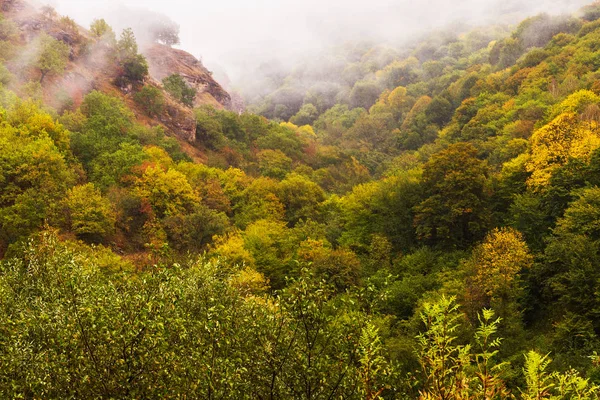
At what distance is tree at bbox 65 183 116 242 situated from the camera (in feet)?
119

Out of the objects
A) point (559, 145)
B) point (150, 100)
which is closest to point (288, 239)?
point (559, 145)

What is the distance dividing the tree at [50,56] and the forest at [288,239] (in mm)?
323

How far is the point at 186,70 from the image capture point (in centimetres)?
10144

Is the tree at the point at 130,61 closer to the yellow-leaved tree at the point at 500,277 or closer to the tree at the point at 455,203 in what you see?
the tree at the point at 455,203

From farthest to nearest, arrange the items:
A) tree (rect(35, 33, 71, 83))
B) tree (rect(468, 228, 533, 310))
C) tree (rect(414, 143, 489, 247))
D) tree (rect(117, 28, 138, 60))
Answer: tree (rect(117, 28, 138, 60))
tree (rect(35, 33, 71, 83))
tree (rect(414, 143, 489, 247))
tree (rect(468, 228, 533, 310))

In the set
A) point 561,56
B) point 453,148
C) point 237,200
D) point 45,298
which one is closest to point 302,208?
point 237,200

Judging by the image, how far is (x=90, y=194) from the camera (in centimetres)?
3847

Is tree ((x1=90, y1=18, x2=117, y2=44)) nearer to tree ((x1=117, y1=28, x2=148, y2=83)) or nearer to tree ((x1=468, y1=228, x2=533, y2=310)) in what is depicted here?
tree ((x1=117, y1=28, x2=148, y2=83))

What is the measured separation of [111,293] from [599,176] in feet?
116

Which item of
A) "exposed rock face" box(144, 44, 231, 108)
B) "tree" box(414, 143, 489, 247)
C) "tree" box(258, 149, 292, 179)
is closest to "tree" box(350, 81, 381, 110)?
"exposed rock face" box(144, 44, 231, 108)

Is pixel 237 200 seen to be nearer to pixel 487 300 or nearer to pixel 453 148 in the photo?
pixel 453 148

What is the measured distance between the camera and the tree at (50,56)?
59375mm

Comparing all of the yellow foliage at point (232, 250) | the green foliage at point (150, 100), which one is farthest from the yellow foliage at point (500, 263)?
the green foliage at point (150, 100)

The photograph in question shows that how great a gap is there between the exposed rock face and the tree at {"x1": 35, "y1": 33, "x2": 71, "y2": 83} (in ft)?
99.5
